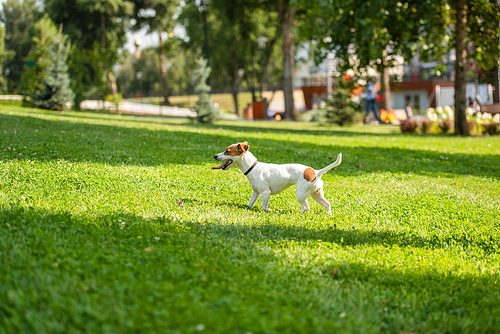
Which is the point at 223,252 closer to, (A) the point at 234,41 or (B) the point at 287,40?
(B) the point at 287,40

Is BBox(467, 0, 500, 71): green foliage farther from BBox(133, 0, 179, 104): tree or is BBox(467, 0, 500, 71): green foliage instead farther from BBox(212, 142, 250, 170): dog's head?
BBox(133, 0, 179, 104): tree

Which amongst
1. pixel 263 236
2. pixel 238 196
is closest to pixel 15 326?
pixel 263 236

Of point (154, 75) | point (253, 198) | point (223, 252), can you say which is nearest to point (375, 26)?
point (253, 198)

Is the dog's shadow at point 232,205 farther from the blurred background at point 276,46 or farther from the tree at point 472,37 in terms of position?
the tree at point 472,37

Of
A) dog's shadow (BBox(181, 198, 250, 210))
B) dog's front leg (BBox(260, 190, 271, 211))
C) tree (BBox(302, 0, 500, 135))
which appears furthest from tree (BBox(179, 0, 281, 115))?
dog's front leg (BBox(260, 190, 271, 211))

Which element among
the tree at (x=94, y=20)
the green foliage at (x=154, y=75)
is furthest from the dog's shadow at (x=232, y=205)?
the green foliage at (x=154, y=75)

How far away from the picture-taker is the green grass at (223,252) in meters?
2.94

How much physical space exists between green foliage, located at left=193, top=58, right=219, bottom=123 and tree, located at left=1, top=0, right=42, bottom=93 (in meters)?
54.0

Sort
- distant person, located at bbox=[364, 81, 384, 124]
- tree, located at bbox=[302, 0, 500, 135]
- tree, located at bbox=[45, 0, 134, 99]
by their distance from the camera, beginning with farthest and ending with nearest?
1. tree, located at bbox=[45, 0, 134, 99]
2. distant person, located at bbox=[364, 81, 384, 124]
3. tree, located at bbox=[302, 0, 500, 135]

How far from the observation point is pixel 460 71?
1803cm

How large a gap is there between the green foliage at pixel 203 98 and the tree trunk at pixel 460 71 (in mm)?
11924

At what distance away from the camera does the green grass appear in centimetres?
294

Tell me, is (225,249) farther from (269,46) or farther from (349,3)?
(269,46)

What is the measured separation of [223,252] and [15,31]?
81445mm
